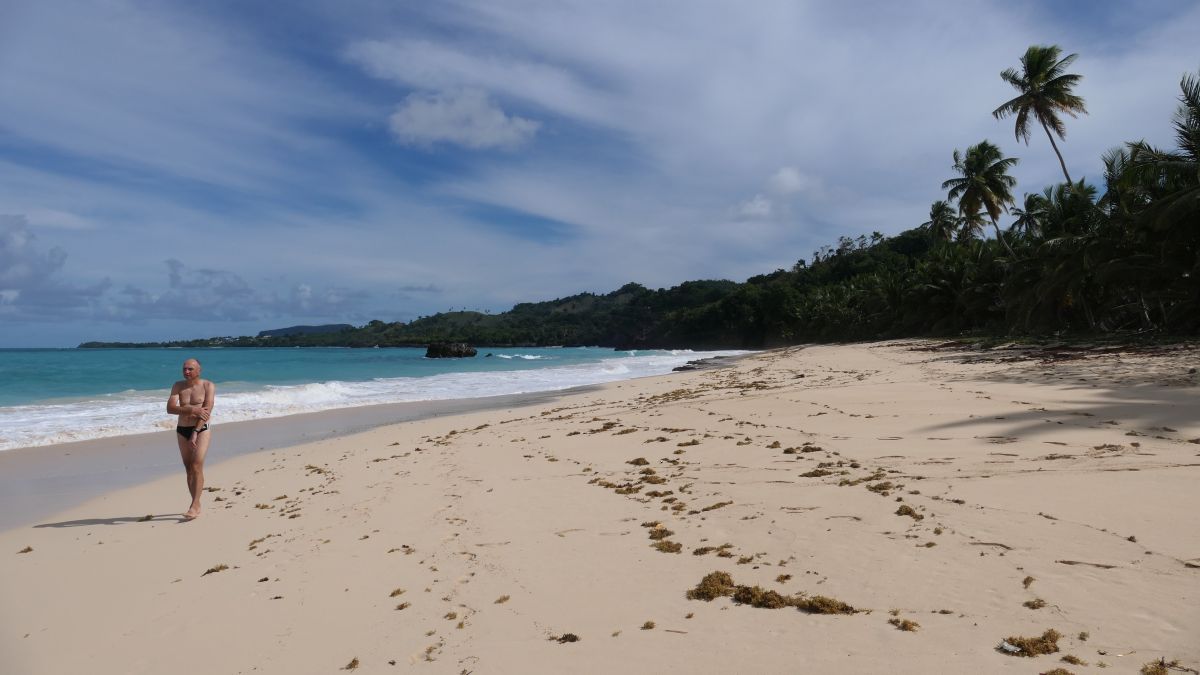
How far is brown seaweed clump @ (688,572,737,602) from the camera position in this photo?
3.60m

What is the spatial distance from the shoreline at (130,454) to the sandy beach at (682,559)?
2.77 ft

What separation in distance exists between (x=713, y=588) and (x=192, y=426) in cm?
616

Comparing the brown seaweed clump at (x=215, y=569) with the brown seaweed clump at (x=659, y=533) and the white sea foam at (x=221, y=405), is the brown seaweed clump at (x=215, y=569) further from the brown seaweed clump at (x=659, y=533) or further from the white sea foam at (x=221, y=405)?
the white sea foam at (x=221, y=405)

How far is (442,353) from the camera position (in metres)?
83.6

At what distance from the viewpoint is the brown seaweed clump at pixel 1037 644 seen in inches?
104

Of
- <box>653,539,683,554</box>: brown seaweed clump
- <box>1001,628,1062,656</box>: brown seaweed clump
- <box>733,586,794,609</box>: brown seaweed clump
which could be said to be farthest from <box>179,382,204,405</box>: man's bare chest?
<box>1001,628,1062,656</box>: brown seaweed clump

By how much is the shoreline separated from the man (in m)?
1.96

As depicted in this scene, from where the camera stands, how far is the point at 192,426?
22.6 ft

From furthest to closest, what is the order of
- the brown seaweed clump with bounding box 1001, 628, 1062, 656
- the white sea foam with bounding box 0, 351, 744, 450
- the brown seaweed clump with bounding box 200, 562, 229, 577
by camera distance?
the white sea foam with bounding box 0, 351, 744, 450 < the brown seaweed clump with bounding box 200, 562, 229, 577 < the brown seaweed clump with bounding box 1001, 628, 1062, 656

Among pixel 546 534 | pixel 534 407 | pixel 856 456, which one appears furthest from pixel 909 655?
pixel 534 407

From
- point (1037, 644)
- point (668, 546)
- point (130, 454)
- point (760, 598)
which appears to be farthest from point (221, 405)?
point (1037, 644)

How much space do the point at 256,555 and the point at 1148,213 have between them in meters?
25.4

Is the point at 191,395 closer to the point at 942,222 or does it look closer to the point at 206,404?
the point at 206,404

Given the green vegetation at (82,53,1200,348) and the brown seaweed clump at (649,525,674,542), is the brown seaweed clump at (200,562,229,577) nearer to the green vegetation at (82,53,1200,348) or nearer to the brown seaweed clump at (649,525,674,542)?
the brown seaweed clump at (649,525,674,542)
